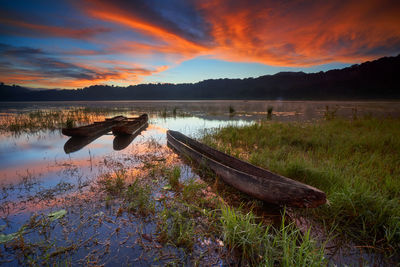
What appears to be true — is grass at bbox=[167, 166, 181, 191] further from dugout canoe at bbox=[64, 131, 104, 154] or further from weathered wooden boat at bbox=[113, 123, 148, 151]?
dugout canoe at bbox=[64, 131, 104, 154]

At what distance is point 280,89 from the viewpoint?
142250 millimetres

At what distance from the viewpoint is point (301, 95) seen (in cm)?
12662

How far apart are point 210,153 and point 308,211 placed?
325cm

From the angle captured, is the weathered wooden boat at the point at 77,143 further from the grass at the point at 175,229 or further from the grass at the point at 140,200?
the grass at the point at 175,229

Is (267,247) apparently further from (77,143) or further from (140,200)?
(77,143)

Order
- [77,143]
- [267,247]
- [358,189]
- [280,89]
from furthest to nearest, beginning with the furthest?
1. [280,89]
2. [77,143]
3. [358,189]
4. [267,247]

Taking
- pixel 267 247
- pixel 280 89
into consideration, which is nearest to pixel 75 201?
pixel 267 247

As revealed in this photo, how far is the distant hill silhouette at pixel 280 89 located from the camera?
390ft

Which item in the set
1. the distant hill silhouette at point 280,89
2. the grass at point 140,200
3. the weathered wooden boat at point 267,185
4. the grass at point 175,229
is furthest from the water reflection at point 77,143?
the distant hill silhouette at point 280,89

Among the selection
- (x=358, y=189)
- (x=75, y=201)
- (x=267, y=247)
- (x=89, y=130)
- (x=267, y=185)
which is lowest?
(x=75, y=201)

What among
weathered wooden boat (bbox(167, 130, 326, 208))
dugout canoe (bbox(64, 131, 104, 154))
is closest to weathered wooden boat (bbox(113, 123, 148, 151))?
dugout canoe (bbox(64, 131, 104, 154))

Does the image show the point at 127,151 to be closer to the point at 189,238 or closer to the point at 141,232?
the point at 141,232

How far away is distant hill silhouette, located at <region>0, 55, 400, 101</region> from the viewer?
390 ft

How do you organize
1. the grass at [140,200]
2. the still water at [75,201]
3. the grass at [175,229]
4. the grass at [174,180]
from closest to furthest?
1. the still water at [75,201]
2. the grass at [175,229]
3. the grass at [140,200]
4. the grass at [174,180]
